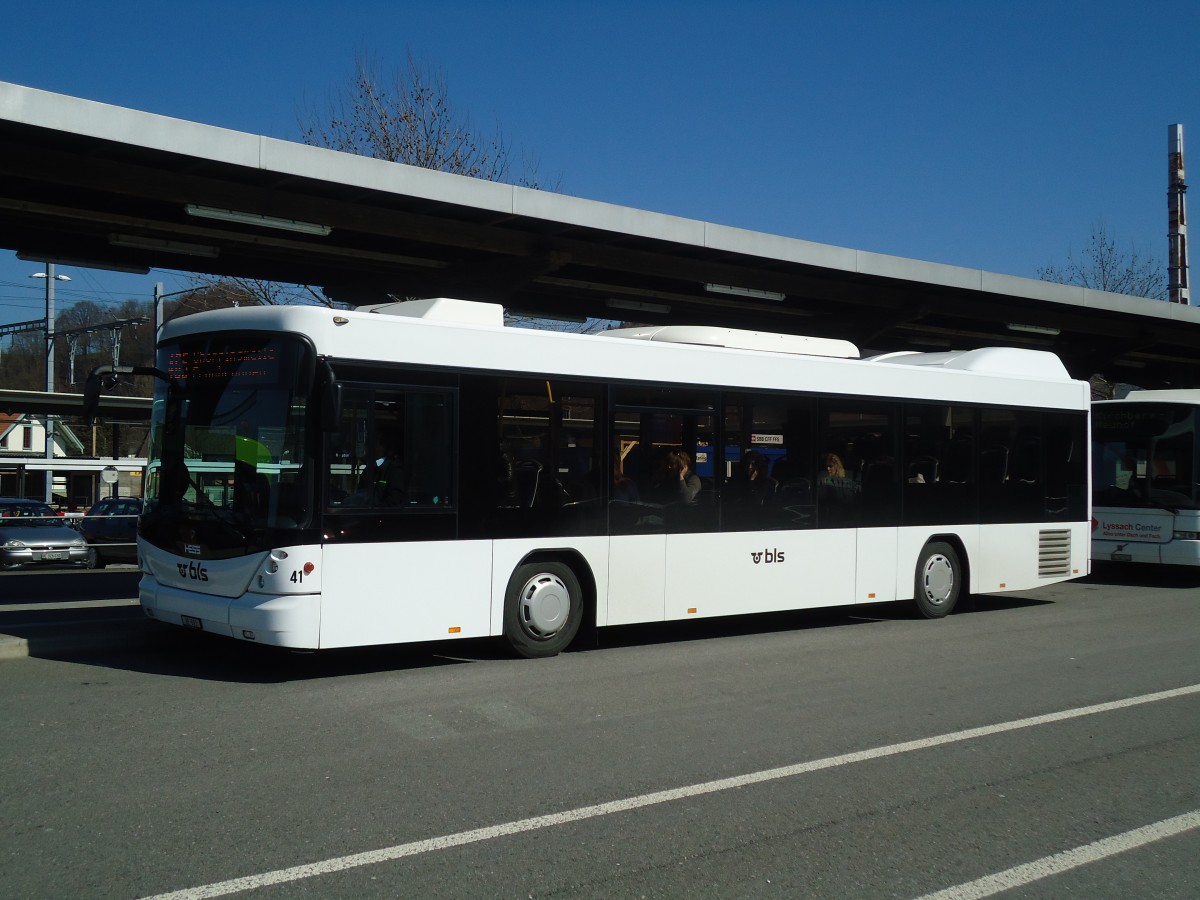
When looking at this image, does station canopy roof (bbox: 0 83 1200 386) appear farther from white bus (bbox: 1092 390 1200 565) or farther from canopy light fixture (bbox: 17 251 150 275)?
white bus (bbox: 1092 390 1200 565)

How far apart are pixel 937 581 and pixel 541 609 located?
5960 mm

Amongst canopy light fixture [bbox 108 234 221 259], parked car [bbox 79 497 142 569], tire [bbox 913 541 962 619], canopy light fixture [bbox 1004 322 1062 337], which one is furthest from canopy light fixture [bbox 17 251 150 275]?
canopy light fixture [bbox 1004 322 1062 337]

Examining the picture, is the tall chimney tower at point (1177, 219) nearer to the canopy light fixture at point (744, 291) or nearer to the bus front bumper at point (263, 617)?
the canopy light fixture at point (744, 291)

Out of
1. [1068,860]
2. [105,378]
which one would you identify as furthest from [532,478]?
[1068,860]

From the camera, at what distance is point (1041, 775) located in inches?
257

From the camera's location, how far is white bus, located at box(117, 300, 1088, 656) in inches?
344

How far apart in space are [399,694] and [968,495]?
8.26 metres

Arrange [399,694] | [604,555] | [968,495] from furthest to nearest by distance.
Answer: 1. [968,495]
2. [604,555]
3. [399,694]

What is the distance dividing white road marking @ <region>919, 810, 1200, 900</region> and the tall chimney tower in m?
35.1

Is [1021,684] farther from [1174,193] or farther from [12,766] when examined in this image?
[1174,193]

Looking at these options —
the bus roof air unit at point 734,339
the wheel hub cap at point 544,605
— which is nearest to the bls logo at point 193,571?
the wheel hub cap at point 544,605

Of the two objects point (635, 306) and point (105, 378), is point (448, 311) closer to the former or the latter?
point (105, 378)

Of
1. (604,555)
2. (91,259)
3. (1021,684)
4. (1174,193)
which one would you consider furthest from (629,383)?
(1174,193)

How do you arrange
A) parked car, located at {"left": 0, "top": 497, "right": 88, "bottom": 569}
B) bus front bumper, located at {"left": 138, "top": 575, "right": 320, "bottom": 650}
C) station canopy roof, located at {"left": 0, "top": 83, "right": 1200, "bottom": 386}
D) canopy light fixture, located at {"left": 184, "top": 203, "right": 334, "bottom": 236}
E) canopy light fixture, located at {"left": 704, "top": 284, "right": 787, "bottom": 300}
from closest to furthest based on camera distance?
bus front bumper, located at {"left": 138, "top": 575, "right": 320, "bottom": 650}, station canopy roof, located at {"left": 0, "top": 83, "right": 1200, "bottom": 386}, canopy light fixture, located at {"left": 184, "top": 203, "right": 334, "bottom": 236}, canopy light fixture, located at {"left": 704, "top": 284, "right": 787, "bottom": 300}, parked car, located at {"left": 0, "top": 497, "right": 88, "bottom": 569}
